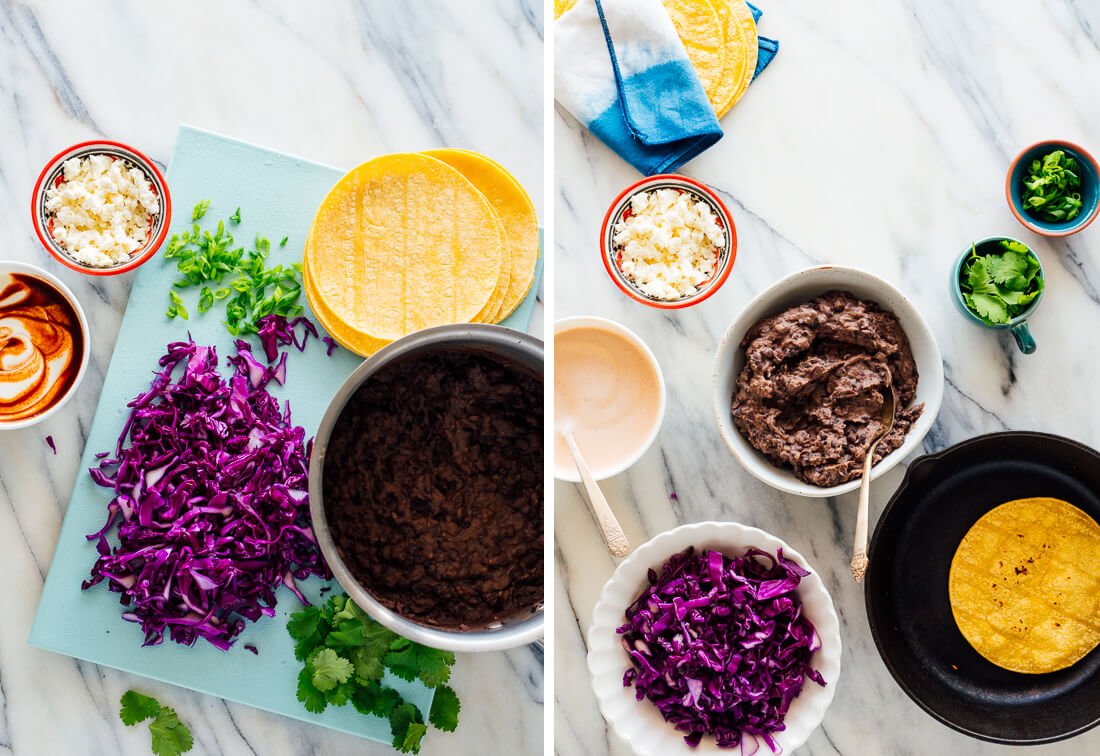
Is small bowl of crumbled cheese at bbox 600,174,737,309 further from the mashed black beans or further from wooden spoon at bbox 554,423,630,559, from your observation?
the mashed black beans

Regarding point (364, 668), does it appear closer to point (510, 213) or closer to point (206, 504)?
point (206, 504)

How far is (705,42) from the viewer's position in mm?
1491

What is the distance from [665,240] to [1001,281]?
0.56 meters

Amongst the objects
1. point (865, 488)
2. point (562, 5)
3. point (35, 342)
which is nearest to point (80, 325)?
point (35, 342)

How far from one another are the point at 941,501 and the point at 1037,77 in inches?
27.3

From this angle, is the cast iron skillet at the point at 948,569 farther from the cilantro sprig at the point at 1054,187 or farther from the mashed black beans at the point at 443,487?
the mashed black beans at the point at 443,487

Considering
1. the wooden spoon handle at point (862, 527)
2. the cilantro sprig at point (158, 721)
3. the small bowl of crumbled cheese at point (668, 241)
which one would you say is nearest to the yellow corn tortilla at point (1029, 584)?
the wooden spoon handle at point (862, 527)

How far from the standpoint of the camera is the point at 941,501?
4.73 feet

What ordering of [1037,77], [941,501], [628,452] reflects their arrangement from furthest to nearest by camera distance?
[1037,77] → [941,501] → [628,452]

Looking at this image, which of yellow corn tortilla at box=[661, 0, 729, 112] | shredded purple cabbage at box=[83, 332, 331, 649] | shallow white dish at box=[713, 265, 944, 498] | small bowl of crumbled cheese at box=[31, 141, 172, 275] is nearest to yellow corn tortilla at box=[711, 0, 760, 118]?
yellow corn tortilla at box=[661, 0, 729, 112]

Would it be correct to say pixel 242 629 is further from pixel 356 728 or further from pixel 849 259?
pixel 849 259

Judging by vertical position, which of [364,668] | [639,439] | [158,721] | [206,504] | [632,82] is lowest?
[158,721]

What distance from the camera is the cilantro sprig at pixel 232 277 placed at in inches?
64.0

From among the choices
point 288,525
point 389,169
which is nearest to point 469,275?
point 389,169
